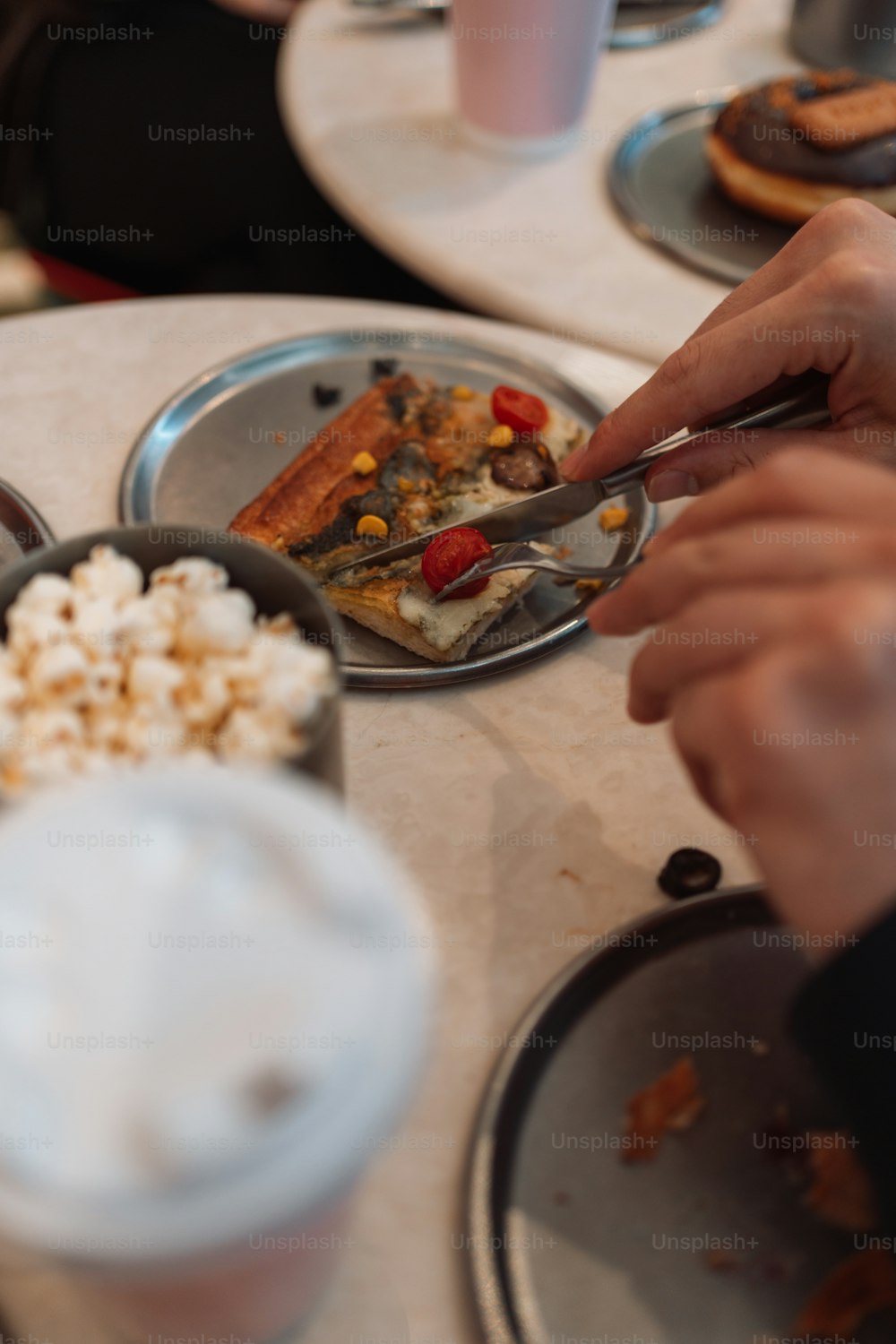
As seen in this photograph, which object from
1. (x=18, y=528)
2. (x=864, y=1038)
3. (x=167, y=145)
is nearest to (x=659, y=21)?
(x=167, y=145)

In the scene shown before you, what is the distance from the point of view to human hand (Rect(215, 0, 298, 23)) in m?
2.07

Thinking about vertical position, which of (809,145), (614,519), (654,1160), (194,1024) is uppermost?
(809,145)

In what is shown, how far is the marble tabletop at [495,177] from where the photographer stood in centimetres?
131

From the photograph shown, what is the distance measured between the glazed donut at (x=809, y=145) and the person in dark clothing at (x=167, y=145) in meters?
0.76

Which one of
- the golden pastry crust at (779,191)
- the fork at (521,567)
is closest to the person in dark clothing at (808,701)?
the fork at (521,567)

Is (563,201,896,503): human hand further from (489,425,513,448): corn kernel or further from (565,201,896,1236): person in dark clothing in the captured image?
(565,201,896,1236): person in dark clothing

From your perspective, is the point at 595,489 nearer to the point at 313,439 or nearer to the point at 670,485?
the point at 670,485

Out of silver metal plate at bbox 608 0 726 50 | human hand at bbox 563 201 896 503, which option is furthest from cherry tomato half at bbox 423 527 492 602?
silver metal plate at bbox 608 0 726 50

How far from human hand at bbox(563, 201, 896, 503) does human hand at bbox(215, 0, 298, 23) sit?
1600mm

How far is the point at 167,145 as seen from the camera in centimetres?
198

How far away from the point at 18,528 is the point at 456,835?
50 centimetres

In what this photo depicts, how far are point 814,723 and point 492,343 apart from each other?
0.79 meters

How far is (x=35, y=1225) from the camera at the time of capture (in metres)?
0.36

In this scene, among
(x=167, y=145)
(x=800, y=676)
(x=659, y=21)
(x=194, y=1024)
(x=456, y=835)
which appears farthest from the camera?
(x=167, y=145)
